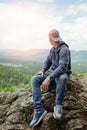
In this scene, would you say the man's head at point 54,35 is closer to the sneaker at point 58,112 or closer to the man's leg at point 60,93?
the man's leg at point 60,93

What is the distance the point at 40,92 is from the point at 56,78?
100 cm

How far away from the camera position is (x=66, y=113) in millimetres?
12898

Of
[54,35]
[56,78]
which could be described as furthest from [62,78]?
[54,35]

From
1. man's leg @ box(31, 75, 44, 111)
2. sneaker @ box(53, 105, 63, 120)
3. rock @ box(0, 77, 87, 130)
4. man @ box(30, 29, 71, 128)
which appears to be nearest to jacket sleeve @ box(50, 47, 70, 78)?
man @ box(30, 29, 71, 128)

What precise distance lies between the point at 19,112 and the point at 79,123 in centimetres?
322

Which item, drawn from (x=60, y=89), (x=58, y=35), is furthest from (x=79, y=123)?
(x=58, y=35)

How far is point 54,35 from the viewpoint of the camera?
12.6m

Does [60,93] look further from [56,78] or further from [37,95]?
[37,95]

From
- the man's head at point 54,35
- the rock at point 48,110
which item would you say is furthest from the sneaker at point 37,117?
the man's head at point 54,35

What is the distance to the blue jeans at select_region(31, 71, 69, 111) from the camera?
1197cm

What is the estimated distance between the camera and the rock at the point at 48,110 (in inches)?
488

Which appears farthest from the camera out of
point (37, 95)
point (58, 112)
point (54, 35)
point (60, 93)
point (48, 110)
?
point (48, 110)

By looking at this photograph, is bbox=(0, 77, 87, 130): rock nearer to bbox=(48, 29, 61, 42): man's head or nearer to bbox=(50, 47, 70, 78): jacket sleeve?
bbox=(50, 47, 70, 78): jacket sleeve

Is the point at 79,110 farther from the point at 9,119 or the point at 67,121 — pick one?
the point at 9,119
